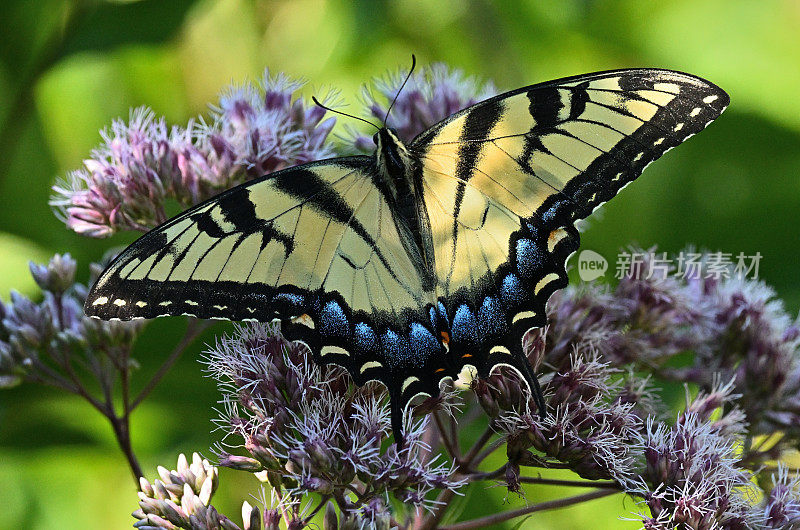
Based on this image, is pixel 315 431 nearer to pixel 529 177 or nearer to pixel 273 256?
pixel 273 256

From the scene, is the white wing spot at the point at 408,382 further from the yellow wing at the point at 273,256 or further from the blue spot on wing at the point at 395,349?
the yellow wing at the point at 273,256

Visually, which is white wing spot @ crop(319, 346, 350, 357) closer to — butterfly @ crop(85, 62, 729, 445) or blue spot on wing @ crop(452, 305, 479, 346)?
butterfly @ crop(85, 62, 729, 445)

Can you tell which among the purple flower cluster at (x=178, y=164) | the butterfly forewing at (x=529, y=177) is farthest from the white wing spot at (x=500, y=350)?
the purple flower cluster at (x=178, y=164)

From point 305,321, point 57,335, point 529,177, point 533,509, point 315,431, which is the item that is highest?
point 529,177

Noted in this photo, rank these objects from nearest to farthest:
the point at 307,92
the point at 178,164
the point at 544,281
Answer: the point at 544,281 < the point at 178,164 < the point at 307,92

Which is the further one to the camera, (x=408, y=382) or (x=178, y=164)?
(x=178, y=164)

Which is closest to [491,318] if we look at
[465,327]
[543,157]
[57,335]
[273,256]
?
[465,327]

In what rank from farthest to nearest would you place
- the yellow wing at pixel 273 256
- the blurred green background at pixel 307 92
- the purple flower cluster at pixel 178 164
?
1. the blurred green background at pixel 307 92
2. the purple flower cluster at pixel 178 164
3. the yellow wing at pixel 273 256
